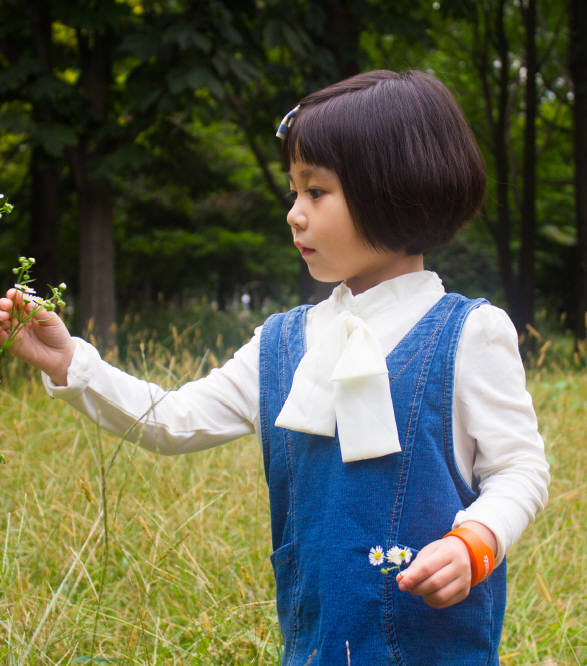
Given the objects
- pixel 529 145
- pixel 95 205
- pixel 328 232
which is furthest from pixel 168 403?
pixel 529 145

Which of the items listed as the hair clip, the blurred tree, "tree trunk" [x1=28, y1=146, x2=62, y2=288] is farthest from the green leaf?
the hair clip

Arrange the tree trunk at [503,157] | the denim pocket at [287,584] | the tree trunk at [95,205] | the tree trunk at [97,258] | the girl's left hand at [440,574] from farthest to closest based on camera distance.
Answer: the tree trunk at [503,157] < the tree trunk at [97,258] < the tree trunk at [95,205] < the denim pocket at [287,584] < the girl's left hand at [440,574]

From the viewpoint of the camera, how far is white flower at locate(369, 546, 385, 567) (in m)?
1.16

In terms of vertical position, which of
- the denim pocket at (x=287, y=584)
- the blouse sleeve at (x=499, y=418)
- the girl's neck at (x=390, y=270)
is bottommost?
the denim pocket at (x=287, y=584)

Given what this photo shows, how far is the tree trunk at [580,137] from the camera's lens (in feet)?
26.5

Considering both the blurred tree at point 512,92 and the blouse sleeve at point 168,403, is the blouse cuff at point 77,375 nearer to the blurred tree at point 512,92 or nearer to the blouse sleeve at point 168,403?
the blouse sleeve at point 168,403

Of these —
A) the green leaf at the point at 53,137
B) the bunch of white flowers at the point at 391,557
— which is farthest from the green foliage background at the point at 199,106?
the bunch of white flowers at the point at 391,557

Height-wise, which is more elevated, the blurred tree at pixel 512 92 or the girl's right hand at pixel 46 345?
the blurred tree at pixel 512 92

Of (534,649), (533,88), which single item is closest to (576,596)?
(534,649)

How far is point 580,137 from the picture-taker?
834cm

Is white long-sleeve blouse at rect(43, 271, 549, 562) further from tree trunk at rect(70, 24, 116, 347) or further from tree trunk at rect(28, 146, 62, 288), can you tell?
tree trunk at rect(28, 146, 62, 288)

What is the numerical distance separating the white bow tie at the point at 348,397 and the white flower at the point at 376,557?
6.0 inches

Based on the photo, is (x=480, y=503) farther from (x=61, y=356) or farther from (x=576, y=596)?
(x=576, y=596)

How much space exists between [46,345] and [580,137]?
8.25m
